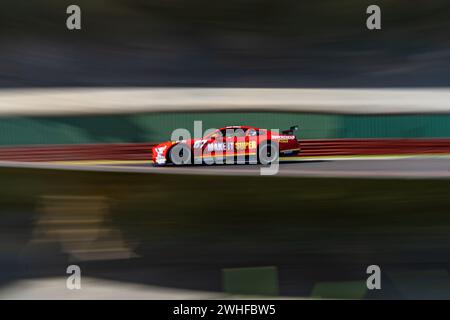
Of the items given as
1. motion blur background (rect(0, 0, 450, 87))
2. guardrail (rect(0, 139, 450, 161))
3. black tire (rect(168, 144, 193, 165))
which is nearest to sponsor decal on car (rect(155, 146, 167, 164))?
black tire (rect(168, 144, 193, 165))

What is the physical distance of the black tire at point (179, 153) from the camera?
12.2 m

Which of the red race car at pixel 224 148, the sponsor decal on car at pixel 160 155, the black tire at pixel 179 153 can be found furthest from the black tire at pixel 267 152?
the sponsor decal on car at pixel 160 155

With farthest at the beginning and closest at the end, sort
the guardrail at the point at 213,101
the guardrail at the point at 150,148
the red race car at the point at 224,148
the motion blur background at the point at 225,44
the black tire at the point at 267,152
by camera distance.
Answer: the motion blur background at the point at 225,44 → the guardrail at the point at 213,101 → the guardrail at the point at 150,148 → the black tire at the point at 267,152 → the red race car at the point at 224,148

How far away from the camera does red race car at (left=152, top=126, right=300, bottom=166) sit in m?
12.2

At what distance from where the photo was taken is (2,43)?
1852cm

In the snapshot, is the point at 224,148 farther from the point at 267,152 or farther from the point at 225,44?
the point at 225,44

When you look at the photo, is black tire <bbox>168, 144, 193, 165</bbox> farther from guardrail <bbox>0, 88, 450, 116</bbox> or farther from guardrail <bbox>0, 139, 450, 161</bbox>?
guardrail <bbox>0, 88, 450, 116</bbox>

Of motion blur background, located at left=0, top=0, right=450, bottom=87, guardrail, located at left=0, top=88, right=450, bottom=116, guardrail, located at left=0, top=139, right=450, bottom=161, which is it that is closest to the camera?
guardrail, located at left=0, top=139, right=450, bottom=161

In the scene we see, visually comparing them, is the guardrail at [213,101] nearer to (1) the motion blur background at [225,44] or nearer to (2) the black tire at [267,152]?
(1) the motion blur background at [225,44]

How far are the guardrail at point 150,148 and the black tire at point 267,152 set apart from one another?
14.6 feet

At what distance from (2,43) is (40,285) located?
1803 cm

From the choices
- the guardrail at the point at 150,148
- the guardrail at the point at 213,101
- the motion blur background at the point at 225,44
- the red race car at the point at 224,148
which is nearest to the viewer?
the red race car at the point at 224,148

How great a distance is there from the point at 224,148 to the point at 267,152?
3.76 ft

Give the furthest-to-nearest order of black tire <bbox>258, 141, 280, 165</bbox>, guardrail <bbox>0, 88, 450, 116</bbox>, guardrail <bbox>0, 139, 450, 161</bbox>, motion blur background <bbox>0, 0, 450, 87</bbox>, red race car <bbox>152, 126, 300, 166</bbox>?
motion blur background <bbox>0, 0, 450, 87</bbox> < guardrail <bbox>0, 88, 450, 116</bbox> < guardrail <bbox>0, 139, 450, 161</bbox> < black tire <bbox>258, 141, 280, 165</bbox> < red race car <bbox>152, 126, 300, 166</bbox>
